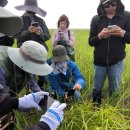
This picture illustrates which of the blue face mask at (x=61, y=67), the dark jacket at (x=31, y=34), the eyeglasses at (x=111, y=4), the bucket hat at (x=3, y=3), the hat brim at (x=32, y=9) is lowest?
the blue face mask at (x=61, y=67)

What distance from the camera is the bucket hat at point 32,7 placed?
438 centimetres

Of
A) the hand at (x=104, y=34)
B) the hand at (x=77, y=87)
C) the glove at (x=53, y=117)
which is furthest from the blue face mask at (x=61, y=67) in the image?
the glove at (x=53, y=117)

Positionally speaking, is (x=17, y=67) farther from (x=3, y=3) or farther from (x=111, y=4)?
(x=111, y=4)

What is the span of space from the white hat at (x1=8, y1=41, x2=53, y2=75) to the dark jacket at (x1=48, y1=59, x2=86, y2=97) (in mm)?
991

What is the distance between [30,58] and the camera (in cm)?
262

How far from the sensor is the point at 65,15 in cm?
511

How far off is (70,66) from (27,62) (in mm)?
1217

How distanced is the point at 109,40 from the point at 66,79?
0.59m

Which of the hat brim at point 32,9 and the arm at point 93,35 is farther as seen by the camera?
the hat brim at point 32,9

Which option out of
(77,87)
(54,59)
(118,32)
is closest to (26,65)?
(77,87)

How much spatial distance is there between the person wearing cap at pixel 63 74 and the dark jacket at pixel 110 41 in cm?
30

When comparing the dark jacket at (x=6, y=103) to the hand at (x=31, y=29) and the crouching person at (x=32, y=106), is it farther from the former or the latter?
the hand at (x=31, y=29)

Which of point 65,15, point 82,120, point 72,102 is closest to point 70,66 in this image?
point 72,102

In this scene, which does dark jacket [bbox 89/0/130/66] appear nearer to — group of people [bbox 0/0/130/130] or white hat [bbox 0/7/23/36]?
group of people [bbox 0/0/130/130]
